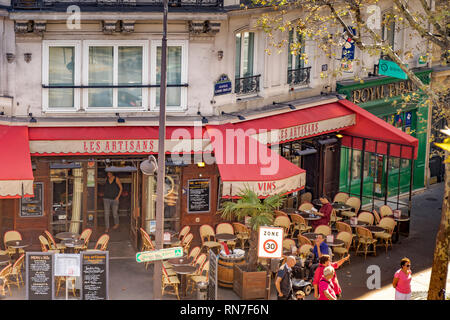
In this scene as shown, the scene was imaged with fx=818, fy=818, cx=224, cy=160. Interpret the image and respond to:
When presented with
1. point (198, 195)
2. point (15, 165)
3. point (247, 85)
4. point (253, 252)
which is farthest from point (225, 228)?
point (15, 165)

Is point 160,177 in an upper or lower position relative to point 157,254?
upper

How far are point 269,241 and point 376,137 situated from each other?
8906mm

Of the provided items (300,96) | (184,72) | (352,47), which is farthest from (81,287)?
(352,47)

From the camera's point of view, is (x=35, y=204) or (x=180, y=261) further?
(x=35, y=204)

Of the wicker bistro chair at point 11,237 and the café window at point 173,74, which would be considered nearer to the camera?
the wicker bistro chair at point 11,237

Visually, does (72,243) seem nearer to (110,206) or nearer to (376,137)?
(110,206)

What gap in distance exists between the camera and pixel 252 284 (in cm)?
2083

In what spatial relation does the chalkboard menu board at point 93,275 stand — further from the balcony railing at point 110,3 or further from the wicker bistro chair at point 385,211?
the wicker bistro chair at point 385,211

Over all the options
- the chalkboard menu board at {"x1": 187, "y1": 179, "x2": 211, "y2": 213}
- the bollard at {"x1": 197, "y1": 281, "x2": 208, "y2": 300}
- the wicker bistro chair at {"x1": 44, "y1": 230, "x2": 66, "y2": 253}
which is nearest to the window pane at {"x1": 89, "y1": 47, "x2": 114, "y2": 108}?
the chalkboard menu board at {"x1": 187, "y1": 179, "x2": 211, "y2": 213}

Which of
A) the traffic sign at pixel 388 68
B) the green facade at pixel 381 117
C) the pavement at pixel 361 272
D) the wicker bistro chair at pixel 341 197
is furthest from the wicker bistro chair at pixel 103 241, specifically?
the traffic sign at pixel 388 68

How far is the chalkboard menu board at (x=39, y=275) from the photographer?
18609 mm

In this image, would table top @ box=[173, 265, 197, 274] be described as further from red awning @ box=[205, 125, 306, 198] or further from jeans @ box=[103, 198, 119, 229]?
jeans @ box=[103, 198, 119, 229]

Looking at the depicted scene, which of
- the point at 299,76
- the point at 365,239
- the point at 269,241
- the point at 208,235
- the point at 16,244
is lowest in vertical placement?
the point at 365,239

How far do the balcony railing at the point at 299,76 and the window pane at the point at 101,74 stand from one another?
6.18m
